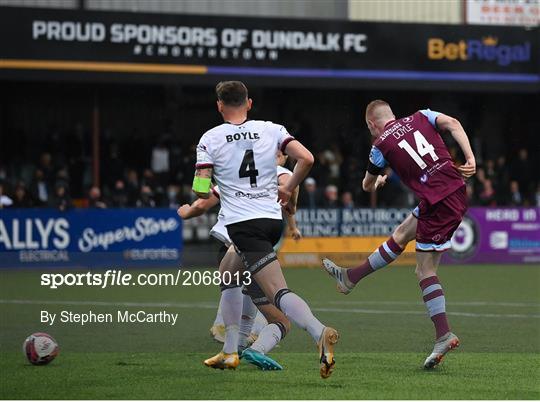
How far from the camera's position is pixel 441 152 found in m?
10.2

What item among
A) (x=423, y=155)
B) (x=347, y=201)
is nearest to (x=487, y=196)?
(x=347, y=201)

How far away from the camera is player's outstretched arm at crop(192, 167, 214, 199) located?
8883 mm

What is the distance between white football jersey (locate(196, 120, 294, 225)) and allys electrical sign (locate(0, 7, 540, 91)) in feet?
52.8

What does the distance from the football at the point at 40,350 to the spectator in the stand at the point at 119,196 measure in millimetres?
14498

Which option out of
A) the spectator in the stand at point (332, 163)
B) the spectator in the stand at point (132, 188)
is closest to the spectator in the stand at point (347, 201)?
the spectator in the stand at point (332, 163)

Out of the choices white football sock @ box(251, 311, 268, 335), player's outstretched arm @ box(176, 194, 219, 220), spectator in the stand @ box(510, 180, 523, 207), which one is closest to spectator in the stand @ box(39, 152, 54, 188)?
spectator in the stand @ box(510, 180, 523, 207)

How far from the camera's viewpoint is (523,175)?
28469 mm

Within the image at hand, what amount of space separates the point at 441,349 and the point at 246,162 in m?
2.25

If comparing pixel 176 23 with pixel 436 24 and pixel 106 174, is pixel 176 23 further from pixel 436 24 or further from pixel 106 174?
pixel 436 24

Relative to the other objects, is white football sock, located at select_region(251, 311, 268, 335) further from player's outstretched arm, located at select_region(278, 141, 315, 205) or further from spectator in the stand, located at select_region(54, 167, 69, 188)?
spectator in the stand, located at select_region(54, 167, 69, 188)

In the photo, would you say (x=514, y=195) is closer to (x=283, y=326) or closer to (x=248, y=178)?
(x=283, y=326)

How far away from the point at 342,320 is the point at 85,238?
9.91 metres

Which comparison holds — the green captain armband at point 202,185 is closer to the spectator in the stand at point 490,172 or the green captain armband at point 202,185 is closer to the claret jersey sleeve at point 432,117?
the claret jersey sleeve at point 432,117
